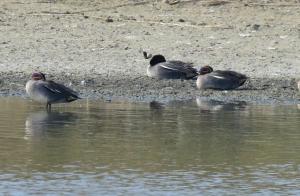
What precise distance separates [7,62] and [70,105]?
281 centimetres

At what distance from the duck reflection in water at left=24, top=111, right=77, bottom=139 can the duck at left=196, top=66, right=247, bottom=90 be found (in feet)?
9.72

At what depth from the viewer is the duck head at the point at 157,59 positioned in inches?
679

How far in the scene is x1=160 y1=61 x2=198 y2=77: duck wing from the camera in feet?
56.5

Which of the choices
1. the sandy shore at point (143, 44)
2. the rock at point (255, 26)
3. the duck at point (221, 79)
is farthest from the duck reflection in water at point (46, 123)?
the rock at point (255, 26)

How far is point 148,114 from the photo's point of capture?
45.6 feet

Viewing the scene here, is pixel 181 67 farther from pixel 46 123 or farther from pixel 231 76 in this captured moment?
pixel 46 123

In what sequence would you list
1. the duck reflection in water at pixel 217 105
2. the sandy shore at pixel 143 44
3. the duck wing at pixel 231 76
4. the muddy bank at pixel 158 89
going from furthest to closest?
the sandy shore at pixel 143 44, the duck wing at pixel 231 76, the muddy bank at pixel 158 89, the duck reflection in water at pixel 217 105

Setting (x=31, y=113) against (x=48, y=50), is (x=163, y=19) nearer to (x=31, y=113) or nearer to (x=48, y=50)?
(x=48, y=50)

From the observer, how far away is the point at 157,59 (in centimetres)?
1738

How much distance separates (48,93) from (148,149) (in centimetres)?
335

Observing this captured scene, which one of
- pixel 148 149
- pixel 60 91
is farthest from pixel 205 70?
pixel 148 149

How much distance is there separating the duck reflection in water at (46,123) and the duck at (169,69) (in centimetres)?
326

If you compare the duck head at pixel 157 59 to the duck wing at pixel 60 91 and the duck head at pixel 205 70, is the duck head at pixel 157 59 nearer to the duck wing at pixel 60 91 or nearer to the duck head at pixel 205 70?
the duck head at pixel 205 70

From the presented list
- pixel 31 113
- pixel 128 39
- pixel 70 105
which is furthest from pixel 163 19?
pixel 31 113
